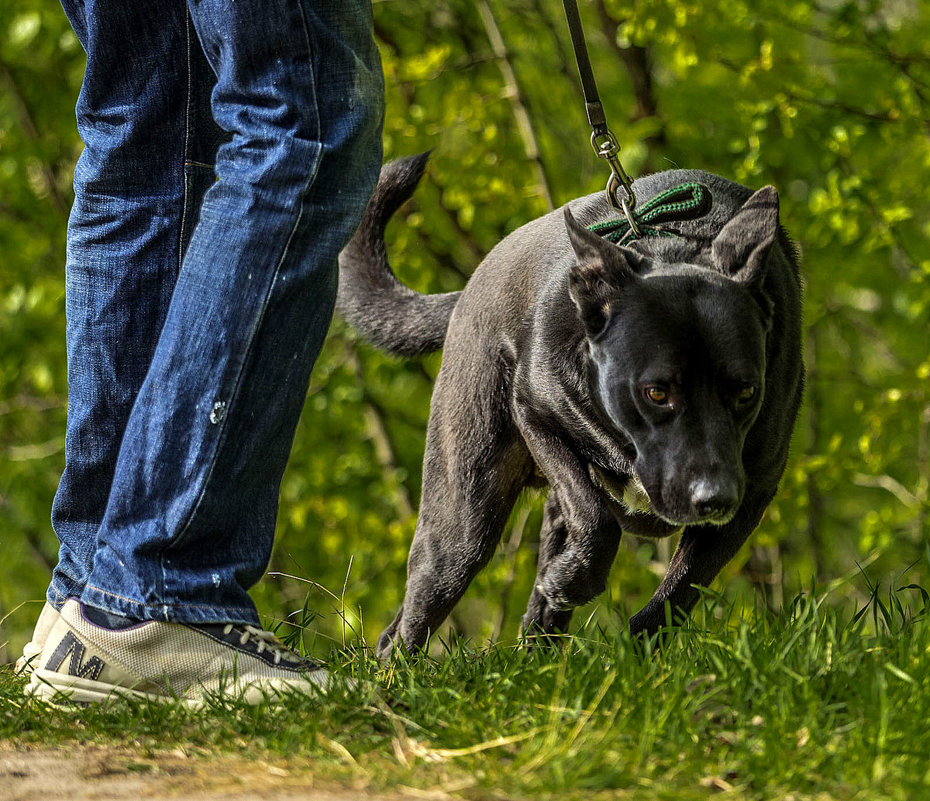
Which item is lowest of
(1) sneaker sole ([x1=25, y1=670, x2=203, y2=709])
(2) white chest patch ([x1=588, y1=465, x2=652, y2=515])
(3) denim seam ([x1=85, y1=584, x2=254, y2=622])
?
(2) white chest patch ([x1=588, y1=465, x2=652, y2=515])

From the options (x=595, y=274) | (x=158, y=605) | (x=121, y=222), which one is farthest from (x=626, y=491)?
(x=121, y=222)

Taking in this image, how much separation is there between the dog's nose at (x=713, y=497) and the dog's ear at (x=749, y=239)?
0.57 m

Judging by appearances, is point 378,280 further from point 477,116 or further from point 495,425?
point 477,116

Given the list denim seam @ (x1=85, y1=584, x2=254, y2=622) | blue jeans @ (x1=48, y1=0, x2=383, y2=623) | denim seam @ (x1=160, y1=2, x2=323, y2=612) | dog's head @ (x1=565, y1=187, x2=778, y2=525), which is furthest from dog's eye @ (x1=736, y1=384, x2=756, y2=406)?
denim seam @ (x1=85, y1=584, x2=254, y2=622)

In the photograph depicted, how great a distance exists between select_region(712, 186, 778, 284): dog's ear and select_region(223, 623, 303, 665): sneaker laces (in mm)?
1465

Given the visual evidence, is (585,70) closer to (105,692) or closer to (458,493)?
(458,493)

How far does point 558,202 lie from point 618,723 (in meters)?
4.96

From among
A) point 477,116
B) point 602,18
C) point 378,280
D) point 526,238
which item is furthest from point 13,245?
point 526,238

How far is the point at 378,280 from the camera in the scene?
12.6 feet

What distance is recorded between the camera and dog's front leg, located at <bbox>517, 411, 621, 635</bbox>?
9.57 ft

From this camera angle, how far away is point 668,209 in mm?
2998

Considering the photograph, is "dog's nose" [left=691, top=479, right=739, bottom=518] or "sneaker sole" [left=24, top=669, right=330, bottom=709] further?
"dog's nose" [left=691, top=479, right=739, bottom=518]

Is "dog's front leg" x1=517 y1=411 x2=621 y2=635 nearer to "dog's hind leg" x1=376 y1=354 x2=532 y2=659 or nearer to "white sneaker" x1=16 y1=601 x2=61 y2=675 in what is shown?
"dog's hind leg" x1=376 y1=354 x2=532 y2=659

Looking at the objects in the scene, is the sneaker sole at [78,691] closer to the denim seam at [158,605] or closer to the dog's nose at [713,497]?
the denim seam at [158,605]
